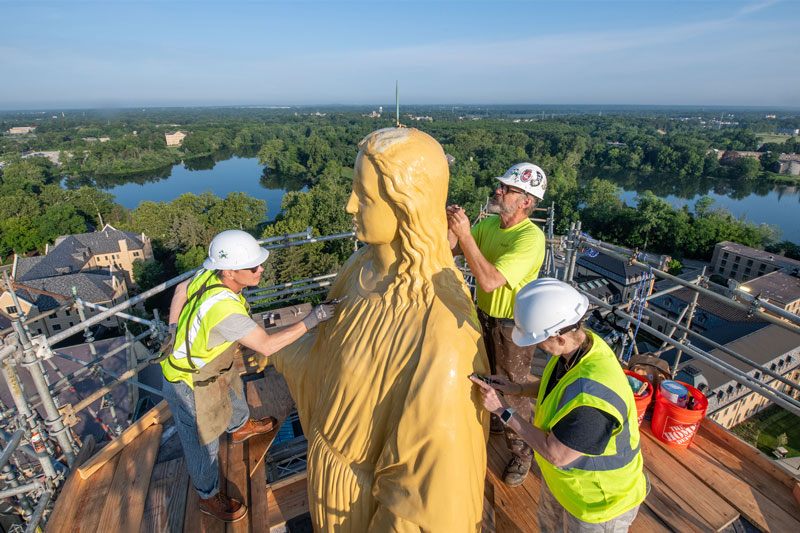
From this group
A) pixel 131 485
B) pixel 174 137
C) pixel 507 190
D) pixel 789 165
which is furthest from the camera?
pixel 174 137

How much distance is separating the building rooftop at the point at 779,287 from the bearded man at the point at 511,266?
22203mm

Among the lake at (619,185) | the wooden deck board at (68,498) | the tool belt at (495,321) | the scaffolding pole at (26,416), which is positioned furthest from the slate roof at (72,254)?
the tool belt at (495,321)

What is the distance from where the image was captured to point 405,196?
6.73 feet

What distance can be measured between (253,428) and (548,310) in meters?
3.16

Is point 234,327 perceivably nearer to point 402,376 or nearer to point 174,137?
point 402,376

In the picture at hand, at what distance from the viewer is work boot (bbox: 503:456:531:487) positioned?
3.27m

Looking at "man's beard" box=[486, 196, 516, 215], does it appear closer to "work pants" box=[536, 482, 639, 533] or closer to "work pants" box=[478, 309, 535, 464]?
"work pants" box=[478, 309, 535, 464]

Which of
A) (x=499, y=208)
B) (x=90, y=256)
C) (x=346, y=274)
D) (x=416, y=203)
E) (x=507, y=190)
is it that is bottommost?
(x=90, y=256)

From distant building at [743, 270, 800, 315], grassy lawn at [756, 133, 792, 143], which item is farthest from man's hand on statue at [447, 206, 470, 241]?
grassy lawn at [756, 133, 792, 143]

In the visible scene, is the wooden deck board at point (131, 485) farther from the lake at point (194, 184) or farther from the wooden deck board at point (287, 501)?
the lake at point (194, 184)

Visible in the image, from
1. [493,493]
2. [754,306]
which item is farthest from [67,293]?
[754,306]

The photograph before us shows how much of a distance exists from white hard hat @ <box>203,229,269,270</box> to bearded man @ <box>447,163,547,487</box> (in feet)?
4.53

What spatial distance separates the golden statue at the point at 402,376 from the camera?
1.96 meters

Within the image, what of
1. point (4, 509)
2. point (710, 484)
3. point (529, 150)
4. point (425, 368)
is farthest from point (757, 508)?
point (529, 150)
